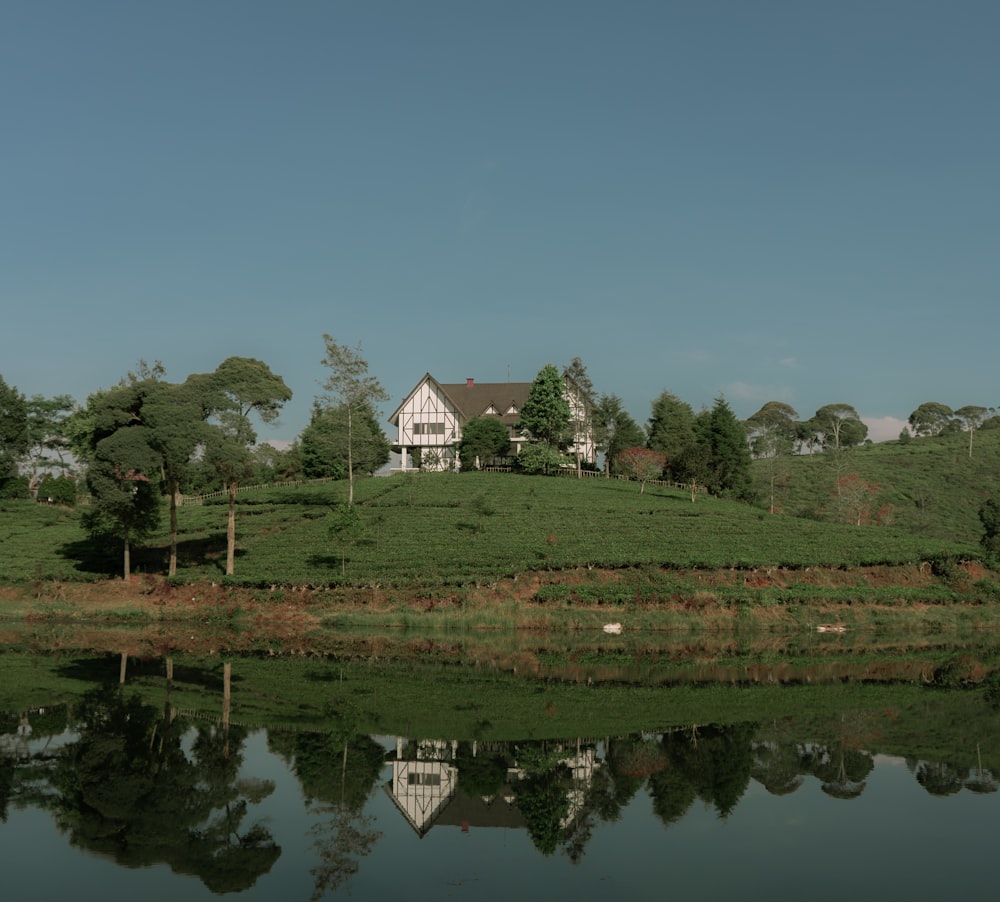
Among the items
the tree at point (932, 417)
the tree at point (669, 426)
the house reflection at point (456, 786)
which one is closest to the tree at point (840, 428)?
the tree at point (932, 417)

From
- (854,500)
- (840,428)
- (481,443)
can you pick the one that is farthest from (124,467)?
(840,428)

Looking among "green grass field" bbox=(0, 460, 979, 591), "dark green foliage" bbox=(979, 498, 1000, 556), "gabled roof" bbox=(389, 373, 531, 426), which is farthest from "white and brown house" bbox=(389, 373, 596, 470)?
"dark green foliage" bbox=(979, 498, 1000, 556)

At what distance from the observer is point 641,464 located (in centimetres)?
7738

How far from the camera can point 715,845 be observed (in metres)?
13.5

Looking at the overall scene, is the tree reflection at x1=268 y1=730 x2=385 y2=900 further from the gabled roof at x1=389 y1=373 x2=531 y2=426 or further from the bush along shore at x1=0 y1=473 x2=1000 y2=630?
the gabled roof at x1=389 y1=373 x2=531 y2=426

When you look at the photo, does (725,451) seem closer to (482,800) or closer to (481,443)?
(481,443)

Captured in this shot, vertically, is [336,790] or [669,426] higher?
[669,426]

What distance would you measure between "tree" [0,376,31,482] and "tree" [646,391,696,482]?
2378 inches

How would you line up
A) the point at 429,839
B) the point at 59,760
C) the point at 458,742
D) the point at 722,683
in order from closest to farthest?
1. the point at 429,839
2. the point at 59,760
3. the point at 458,742
4. the point at 722,683

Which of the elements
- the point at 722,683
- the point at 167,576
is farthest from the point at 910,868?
the point at 167,576

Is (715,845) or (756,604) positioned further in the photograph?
(756,604)

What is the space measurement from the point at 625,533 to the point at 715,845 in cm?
3919

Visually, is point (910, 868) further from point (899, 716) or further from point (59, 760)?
point (59, 760)

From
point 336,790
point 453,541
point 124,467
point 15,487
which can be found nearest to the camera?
point 336,790
